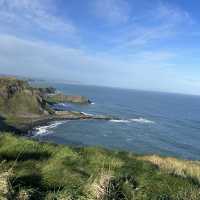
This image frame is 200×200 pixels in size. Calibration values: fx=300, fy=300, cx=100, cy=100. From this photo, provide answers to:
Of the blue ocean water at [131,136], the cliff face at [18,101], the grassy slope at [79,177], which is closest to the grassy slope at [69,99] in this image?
the cliff face at [18,101]

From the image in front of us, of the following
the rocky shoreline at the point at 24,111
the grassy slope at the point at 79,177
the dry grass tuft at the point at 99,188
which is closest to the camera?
the dry grass tuft at the point at 99,188

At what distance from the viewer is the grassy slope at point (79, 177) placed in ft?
26.6

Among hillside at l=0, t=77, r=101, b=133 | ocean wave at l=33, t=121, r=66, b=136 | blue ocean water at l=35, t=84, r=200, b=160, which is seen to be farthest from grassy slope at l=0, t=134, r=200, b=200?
hillside at l=0, t=77, r=101, b=133

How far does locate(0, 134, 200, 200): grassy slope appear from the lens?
8.11 m

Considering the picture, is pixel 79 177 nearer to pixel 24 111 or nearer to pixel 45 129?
pixel 45 129

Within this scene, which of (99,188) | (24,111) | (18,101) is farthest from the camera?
(18,101)

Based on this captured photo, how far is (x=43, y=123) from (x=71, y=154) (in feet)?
312

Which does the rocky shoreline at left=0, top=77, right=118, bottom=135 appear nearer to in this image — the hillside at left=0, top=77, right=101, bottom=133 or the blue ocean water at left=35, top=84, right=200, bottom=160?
the hillside at left=0, top=77, right=101, bottom=133

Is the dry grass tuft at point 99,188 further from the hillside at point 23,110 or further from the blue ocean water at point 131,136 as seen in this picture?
the hillside at point 23,110

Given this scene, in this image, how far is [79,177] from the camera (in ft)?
32.2

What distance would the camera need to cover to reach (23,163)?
10648mm

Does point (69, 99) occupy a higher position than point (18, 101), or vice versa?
point (18, 101)

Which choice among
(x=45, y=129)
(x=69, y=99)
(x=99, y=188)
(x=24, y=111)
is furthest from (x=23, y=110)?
(x=99, y=188)

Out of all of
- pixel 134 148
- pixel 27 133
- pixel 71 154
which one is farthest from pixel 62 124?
pixel 71 154
